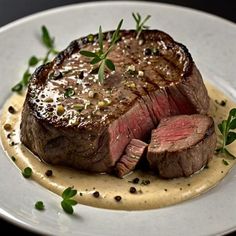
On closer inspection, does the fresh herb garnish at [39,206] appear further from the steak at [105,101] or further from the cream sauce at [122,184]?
the steak at [105,101]

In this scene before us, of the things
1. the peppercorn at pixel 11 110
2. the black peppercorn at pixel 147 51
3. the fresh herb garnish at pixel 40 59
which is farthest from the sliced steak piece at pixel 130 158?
the fresh herb garnish at pixel 40 59

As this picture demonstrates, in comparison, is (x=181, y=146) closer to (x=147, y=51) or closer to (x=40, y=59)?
(x=147, y=51)

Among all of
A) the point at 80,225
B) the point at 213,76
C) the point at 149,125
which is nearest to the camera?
the point at 80,225

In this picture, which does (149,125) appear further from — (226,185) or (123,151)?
(226,185)

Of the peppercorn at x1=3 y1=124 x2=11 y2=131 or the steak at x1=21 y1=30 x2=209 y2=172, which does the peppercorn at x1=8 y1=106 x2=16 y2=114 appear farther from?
the steak at x1=21 y1=30 x2=209 y2=172

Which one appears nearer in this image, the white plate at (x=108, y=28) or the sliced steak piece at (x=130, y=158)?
the white plate at (x=108, y=28)

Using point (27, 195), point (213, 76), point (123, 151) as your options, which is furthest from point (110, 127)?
point (213, 76)
